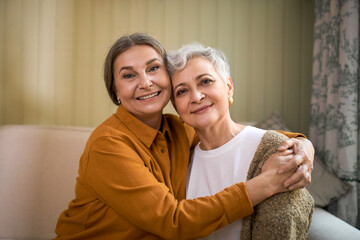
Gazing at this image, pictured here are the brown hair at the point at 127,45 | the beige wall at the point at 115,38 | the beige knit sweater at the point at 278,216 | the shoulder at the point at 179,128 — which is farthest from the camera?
the beige wall at the point at 115,38

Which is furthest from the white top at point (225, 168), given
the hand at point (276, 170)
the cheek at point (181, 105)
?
the cheek at point (181, 105)

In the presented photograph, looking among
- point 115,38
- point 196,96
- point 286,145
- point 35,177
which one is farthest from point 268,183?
point 115,38

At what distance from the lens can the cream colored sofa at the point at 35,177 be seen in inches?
74.6

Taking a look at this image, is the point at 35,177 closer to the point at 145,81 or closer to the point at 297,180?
the point at 145,81

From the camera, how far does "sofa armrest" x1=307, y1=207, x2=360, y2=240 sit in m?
1.43

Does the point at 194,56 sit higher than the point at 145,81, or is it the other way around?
the point at 194,56

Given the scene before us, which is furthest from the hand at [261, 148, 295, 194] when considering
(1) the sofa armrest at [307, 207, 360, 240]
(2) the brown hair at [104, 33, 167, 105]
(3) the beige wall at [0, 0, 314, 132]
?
(3) the beige wall at [0, 0, 314, 132]

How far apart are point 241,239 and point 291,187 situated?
0.94 feet

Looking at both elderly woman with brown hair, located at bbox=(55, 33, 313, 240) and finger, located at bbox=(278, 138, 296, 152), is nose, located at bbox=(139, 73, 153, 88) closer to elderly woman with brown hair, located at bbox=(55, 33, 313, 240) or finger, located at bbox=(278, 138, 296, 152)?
elderly woman with brown hair, located at bbox=(55, 33, 313, 240)

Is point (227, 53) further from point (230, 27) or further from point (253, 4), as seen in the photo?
point (253, 4)

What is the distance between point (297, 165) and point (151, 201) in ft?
1.87

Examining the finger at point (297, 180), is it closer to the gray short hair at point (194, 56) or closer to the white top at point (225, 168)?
the white top at point (225, 168)

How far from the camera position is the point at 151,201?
110 centimetres

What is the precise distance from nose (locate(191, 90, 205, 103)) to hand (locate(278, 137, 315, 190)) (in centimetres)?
39
